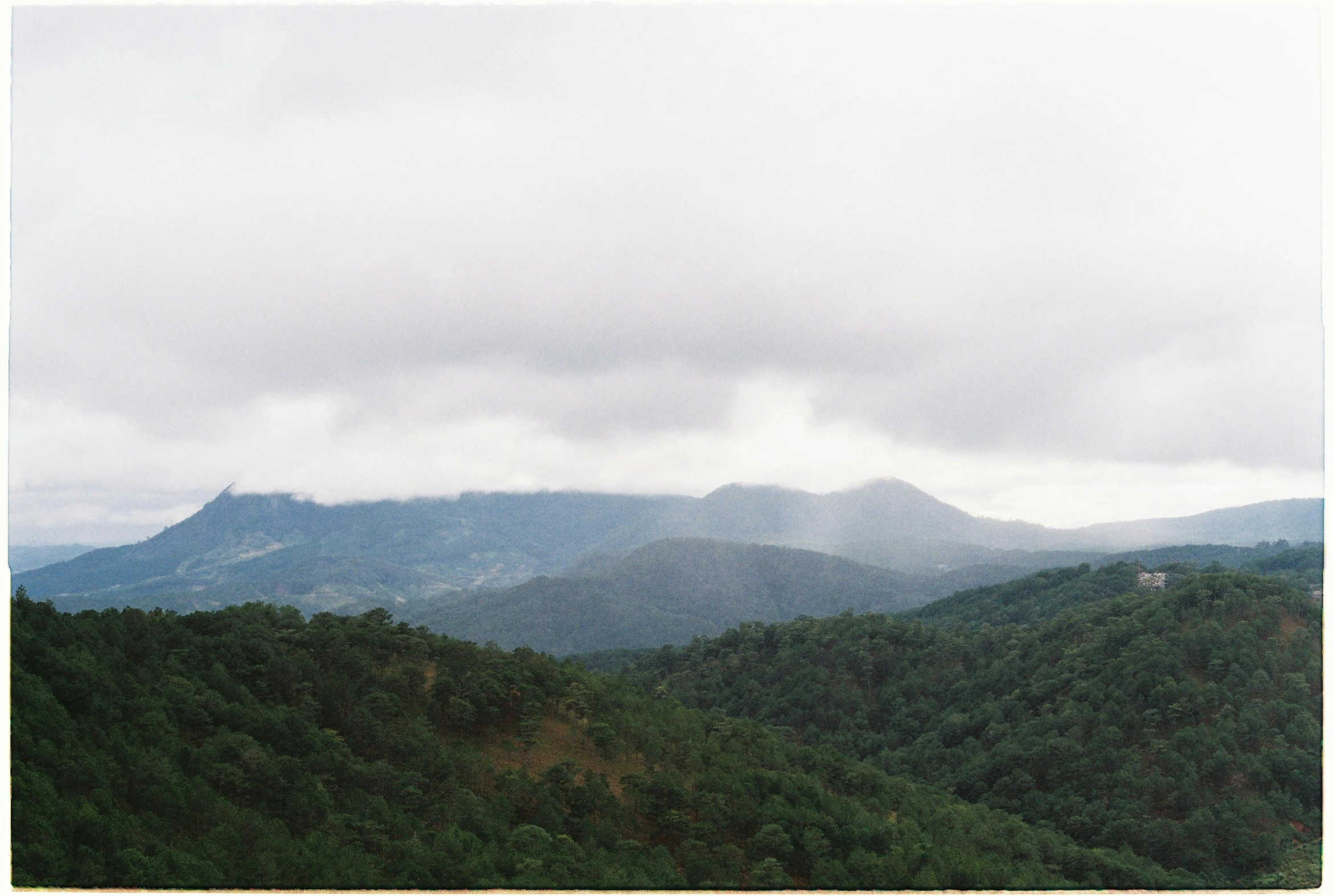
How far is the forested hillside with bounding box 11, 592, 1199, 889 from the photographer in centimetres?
1202

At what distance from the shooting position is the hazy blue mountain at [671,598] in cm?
12369

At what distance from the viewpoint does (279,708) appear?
50.2ft

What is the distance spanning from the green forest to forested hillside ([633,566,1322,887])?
0.12m

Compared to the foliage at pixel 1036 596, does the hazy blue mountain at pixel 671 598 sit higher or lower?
lower

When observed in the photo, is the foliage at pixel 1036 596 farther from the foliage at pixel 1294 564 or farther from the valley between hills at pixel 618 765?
the valley between hills at pixel 618 765

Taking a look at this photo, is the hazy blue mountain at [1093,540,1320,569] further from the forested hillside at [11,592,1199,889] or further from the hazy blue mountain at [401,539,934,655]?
the forested hillside at [11,592,1199,889]

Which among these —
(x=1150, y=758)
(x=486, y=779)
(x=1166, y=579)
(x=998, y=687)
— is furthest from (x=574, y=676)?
(x=1166, y=579)

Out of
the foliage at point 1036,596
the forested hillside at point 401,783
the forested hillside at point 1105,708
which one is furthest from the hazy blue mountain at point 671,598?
the forested hillside at point 401,783

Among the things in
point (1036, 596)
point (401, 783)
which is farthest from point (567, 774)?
point (1036, 596)

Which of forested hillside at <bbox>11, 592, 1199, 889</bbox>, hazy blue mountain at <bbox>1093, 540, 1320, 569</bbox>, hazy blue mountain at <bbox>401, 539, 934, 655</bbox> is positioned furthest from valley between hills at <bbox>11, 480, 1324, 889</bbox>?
hazy blue mountain at <bbox>401, 539, 934, 655</bbox>

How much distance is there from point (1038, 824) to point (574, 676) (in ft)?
55.4

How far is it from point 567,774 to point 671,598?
141352mm

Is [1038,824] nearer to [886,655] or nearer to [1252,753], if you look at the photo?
[1252,753]

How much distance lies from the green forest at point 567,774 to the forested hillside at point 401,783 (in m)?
0.05
